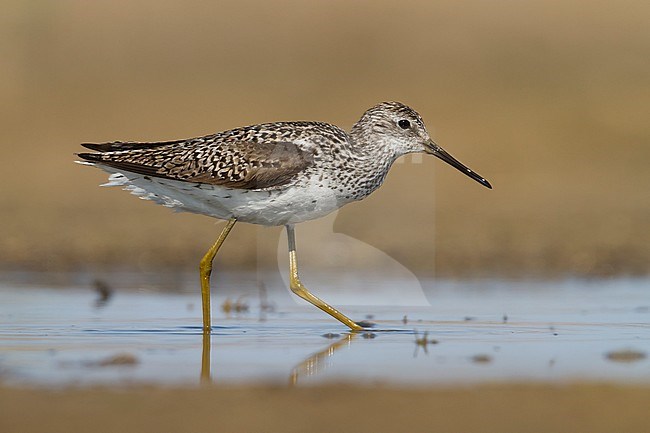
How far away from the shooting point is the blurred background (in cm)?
1462

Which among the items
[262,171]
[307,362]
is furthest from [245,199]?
[307,362]

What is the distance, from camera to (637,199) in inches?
696

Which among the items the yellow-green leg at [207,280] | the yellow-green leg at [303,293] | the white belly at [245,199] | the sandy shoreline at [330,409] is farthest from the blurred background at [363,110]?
the sandy shoreline at [330,409]

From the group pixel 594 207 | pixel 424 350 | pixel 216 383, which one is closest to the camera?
pixel 216 383

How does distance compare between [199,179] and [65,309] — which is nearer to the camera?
[199,179]

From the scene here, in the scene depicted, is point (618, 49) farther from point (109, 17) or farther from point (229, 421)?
point (229, 421)

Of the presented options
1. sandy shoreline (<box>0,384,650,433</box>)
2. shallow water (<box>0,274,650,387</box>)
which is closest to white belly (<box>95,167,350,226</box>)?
shallow water (<box>0,274,650,387</box>)

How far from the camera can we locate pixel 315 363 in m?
8.02

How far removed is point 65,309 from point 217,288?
2004 mm

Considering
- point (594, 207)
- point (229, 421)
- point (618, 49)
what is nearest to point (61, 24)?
point (618, 49)

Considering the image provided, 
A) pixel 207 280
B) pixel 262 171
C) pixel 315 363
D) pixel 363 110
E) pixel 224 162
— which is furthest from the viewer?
pixel 363 110

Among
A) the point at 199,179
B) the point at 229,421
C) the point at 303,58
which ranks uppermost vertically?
the point at 303,58

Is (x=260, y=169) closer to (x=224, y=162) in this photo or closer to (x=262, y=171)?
(x=262, y=171)

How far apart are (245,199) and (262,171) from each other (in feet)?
0.88
